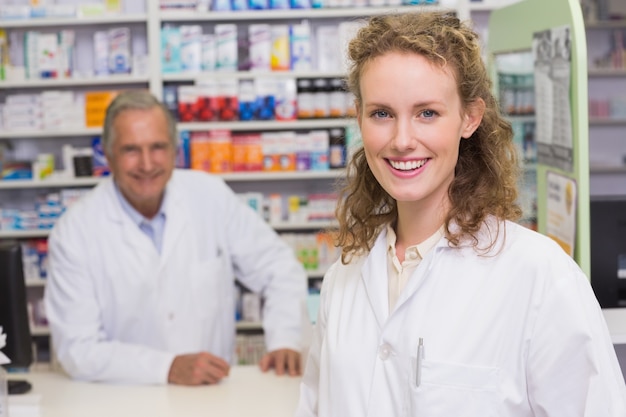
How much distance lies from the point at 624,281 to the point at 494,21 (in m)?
1.12


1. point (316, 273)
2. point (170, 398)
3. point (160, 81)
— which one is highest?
point (160, 81)

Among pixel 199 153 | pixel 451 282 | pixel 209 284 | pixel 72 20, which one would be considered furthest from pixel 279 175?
pixel 451 282

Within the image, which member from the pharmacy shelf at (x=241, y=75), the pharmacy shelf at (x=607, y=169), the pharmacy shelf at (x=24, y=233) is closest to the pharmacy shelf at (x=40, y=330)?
the pharmacy shelf at (x=24, y=233)

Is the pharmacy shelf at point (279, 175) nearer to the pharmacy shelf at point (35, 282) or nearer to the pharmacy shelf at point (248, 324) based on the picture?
the pharmacy shelf at point (248, 324)

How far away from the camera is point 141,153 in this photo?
3.03 metres

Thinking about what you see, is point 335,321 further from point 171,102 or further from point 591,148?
point 591,148

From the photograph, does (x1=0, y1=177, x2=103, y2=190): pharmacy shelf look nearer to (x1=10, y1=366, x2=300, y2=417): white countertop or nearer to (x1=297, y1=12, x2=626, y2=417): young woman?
(x1=10, y1=366, x2=300, y2=417): white countertop

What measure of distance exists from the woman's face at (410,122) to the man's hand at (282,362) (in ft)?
4.43

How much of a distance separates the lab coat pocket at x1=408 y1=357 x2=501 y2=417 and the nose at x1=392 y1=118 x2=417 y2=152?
1.11 ft

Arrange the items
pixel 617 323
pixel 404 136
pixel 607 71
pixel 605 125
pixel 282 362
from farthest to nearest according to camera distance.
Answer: pixel 605 125, pixel 607 71, pixel 282 362, pixel 617 323, pixel 404 136

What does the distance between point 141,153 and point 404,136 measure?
1.82 m

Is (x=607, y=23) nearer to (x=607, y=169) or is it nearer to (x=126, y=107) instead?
(x=607, y=169)

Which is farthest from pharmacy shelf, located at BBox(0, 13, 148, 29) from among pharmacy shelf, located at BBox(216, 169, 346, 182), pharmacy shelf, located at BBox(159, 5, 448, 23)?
pharmacy shelf, located at BBox(216, 169, 346, 182)

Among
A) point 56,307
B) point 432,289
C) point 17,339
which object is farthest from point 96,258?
point 432,289
